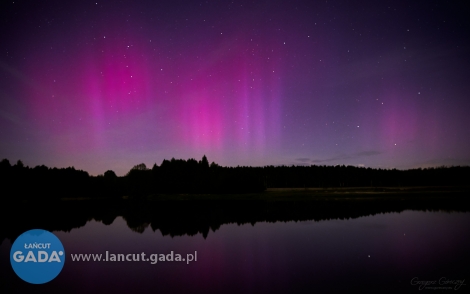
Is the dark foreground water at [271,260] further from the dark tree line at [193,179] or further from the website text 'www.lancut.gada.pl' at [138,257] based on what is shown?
the dark tree line at [193,179]

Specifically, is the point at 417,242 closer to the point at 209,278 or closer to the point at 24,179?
the point at 209,278

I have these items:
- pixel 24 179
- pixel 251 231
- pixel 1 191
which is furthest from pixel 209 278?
pixel 24 179

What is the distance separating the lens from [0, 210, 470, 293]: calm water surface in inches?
437

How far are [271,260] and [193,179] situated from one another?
300ft

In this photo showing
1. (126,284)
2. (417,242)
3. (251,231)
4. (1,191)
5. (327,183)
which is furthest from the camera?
(327,183)

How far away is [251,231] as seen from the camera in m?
23.3

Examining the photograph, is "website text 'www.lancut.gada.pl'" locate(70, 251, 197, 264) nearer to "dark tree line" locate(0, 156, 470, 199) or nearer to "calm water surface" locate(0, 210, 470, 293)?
"calm water surface" locate(0, 210, 470, 293)

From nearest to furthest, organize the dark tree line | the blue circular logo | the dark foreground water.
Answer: the dark foreground water
the blue circular logo
the dark tree line

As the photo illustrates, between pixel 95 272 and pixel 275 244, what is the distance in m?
10.4

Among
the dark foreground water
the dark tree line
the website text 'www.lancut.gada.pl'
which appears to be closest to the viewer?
the dark foreground water

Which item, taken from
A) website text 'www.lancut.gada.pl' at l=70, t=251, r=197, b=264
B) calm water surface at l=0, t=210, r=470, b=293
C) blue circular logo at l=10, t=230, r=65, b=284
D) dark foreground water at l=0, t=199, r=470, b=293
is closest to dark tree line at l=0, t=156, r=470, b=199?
dark foreground water at l=0, t=199, r=470, b=293

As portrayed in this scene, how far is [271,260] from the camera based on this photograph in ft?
47.8

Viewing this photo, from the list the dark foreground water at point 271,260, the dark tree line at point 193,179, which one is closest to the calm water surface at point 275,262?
the dark foreground water at point 271,260

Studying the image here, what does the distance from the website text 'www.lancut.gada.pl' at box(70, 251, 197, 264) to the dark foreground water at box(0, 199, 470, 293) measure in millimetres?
273
